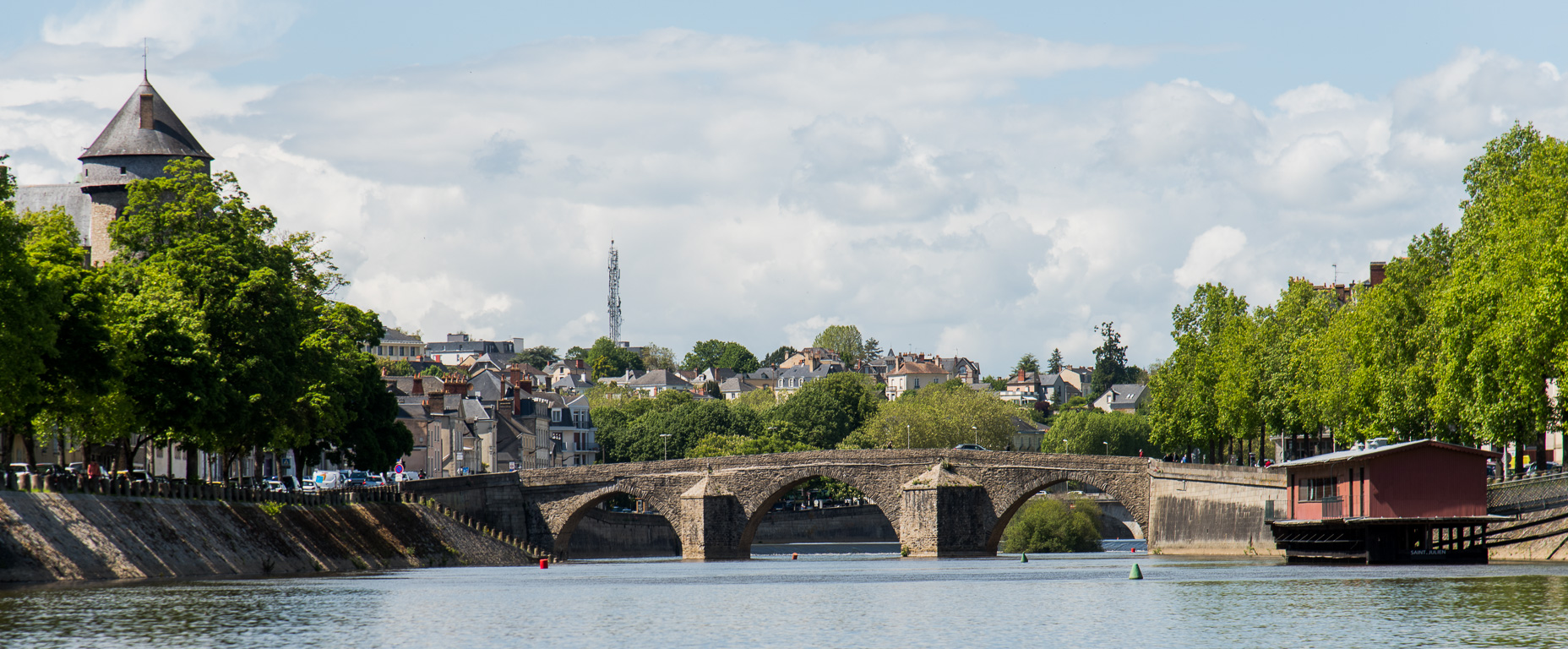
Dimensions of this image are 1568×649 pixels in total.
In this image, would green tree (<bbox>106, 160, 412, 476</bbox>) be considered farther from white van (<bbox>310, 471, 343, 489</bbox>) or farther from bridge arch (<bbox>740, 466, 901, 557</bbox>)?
bridge arch (<bbox>740, 466, 901, 557</bbox>)

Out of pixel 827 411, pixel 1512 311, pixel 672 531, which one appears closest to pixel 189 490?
pixel 1512 311

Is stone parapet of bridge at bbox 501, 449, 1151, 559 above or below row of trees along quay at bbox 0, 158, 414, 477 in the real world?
below

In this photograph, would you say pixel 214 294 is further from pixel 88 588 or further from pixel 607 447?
pixel 607 447

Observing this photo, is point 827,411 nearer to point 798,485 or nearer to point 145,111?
point 798,485

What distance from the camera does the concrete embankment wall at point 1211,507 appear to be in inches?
2803

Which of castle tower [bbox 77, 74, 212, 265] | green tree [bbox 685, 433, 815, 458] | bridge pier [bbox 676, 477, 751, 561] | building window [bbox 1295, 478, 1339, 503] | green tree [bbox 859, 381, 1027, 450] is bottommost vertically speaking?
bridge pier [bbox 676, 477, 751, 561]

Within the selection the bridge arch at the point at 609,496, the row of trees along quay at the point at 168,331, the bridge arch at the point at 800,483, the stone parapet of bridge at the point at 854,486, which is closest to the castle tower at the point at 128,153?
the row of trees along quay at the point at 168,331

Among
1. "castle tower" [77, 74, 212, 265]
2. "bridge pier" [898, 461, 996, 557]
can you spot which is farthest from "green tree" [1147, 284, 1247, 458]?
"castle tower" [77, 74, 212, 265]

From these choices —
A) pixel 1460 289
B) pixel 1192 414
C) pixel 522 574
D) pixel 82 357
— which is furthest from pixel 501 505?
pixel 1460 289

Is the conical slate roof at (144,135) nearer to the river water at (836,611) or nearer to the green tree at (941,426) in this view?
the river water at (836,611)

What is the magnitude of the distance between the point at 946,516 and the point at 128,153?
127 ft

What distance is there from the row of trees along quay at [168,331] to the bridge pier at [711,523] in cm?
2426

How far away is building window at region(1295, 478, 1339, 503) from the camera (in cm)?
5947

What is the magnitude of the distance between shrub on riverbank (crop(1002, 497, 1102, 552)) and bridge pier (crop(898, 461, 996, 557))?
1799 centimetres
